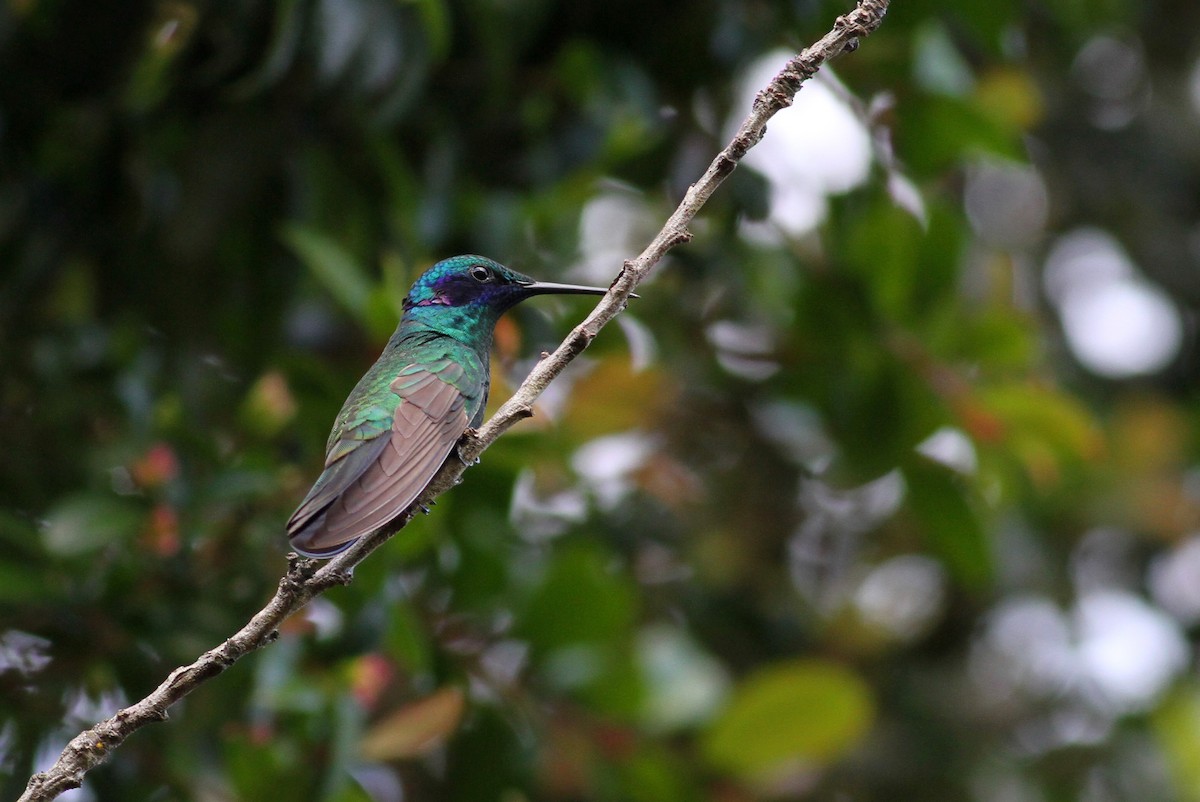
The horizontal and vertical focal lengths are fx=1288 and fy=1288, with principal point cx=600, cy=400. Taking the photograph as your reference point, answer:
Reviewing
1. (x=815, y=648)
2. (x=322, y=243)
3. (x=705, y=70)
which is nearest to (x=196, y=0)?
(x=322, y=243)

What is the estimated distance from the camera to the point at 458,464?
2.09m

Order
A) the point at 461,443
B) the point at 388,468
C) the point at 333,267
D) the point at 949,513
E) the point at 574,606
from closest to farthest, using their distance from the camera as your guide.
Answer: the point at 388,468, the point at 461,443, the point at 333,267, the point at 574,606, the point at 949,513

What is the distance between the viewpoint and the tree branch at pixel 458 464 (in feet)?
5.74

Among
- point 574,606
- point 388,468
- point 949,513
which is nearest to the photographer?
point 388,468

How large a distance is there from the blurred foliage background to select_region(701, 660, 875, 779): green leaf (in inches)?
0.5

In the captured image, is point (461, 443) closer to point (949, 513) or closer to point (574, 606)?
point (574, 606)

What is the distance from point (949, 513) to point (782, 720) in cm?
81

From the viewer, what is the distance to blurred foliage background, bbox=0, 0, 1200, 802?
2.99 meters

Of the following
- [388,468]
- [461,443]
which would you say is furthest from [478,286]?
[388,468]

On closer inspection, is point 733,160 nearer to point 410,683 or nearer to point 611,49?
point 611,49

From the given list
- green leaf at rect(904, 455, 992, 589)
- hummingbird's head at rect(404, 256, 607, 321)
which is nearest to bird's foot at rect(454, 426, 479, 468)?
hummingbird's head at rect(404, 256, 607, 321)

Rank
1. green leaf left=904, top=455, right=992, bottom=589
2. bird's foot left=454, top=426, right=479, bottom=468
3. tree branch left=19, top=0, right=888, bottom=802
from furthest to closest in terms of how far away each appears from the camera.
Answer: green leaf left=904, top=455, right=992, bottom=589
bird's foot left=454, top=426, right=479, bottom=468
tree branch left=19, top=0, right=888, bottom=802

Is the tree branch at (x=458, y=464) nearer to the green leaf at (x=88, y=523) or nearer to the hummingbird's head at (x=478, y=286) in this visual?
the hummingbird's head at (x=478, y=286)

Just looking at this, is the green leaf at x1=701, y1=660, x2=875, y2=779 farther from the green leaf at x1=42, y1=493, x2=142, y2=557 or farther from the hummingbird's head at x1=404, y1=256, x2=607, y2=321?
the green leaf at x1=42, y1=493, x2=142, y2=557
